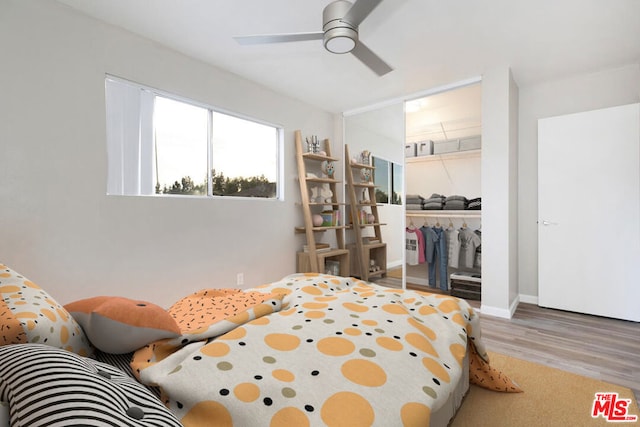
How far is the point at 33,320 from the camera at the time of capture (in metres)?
0.88

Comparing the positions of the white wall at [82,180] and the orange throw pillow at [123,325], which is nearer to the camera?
the orange throw pillow at [123,325]

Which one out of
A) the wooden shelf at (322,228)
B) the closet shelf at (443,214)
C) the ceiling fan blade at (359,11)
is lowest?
the wooden shelf at (322,228)

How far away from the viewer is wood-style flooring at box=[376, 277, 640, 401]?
2.14 meters

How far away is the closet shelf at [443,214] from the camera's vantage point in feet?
12.8

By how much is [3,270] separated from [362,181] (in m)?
3.99

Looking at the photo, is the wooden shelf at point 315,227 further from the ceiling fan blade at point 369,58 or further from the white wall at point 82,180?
the ceiling fan blade at point 369,58

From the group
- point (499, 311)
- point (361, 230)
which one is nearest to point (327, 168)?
point (361, 230)

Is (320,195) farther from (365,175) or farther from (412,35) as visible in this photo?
(412,35)

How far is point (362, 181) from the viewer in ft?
15.4

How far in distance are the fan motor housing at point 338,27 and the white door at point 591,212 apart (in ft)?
9.11

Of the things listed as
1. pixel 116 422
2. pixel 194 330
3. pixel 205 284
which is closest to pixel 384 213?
pixel 205 284

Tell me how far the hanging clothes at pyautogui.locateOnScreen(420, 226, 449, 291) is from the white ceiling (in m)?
1.85

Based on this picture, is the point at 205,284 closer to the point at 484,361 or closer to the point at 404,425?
the point at 484,361

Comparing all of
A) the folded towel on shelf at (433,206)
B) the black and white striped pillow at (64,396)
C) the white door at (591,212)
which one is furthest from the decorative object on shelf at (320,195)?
the black and white striped pillow at (64,396)
